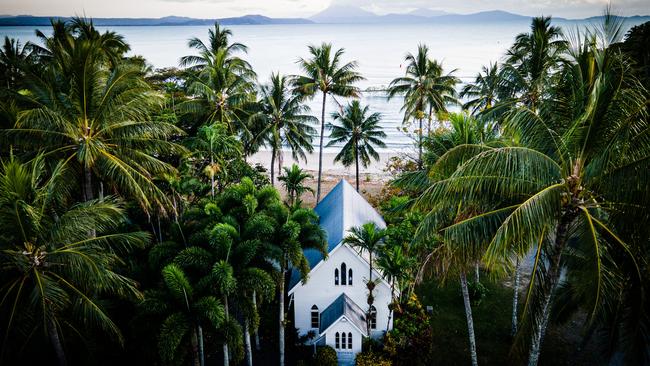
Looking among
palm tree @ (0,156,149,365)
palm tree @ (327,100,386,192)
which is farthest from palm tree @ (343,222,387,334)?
palm tree @ (327,100,386,192)

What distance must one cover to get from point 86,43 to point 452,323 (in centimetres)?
1993

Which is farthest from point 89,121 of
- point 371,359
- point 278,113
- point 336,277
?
point 278,113

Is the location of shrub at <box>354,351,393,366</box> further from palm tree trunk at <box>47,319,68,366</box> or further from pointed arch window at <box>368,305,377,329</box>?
palm tree trunk at <box>47,319,68,366</box>

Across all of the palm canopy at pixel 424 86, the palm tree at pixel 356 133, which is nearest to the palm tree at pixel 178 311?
the palm tree at pixel 356 133

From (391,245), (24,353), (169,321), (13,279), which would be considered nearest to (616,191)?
(391,245)

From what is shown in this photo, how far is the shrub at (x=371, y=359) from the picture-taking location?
55.1 ft

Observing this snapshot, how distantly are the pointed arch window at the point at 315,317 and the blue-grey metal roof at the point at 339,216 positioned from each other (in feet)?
4.97

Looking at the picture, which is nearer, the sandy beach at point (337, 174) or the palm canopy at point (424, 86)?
the palm canopy at point (424, 86)

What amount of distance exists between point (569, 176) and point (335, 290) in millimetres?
11820

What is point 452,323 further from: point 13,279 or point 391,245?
point 13,279

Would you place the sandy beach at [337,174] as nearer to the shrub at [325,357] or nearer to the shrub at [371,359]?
the shrub at [371,359]

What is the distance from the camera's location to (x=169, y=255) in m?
14.5

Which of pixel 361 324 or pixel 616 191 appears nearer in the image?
pixel 616 191

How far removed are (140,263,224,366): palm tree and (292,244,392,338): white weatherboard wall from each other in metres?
6.62
